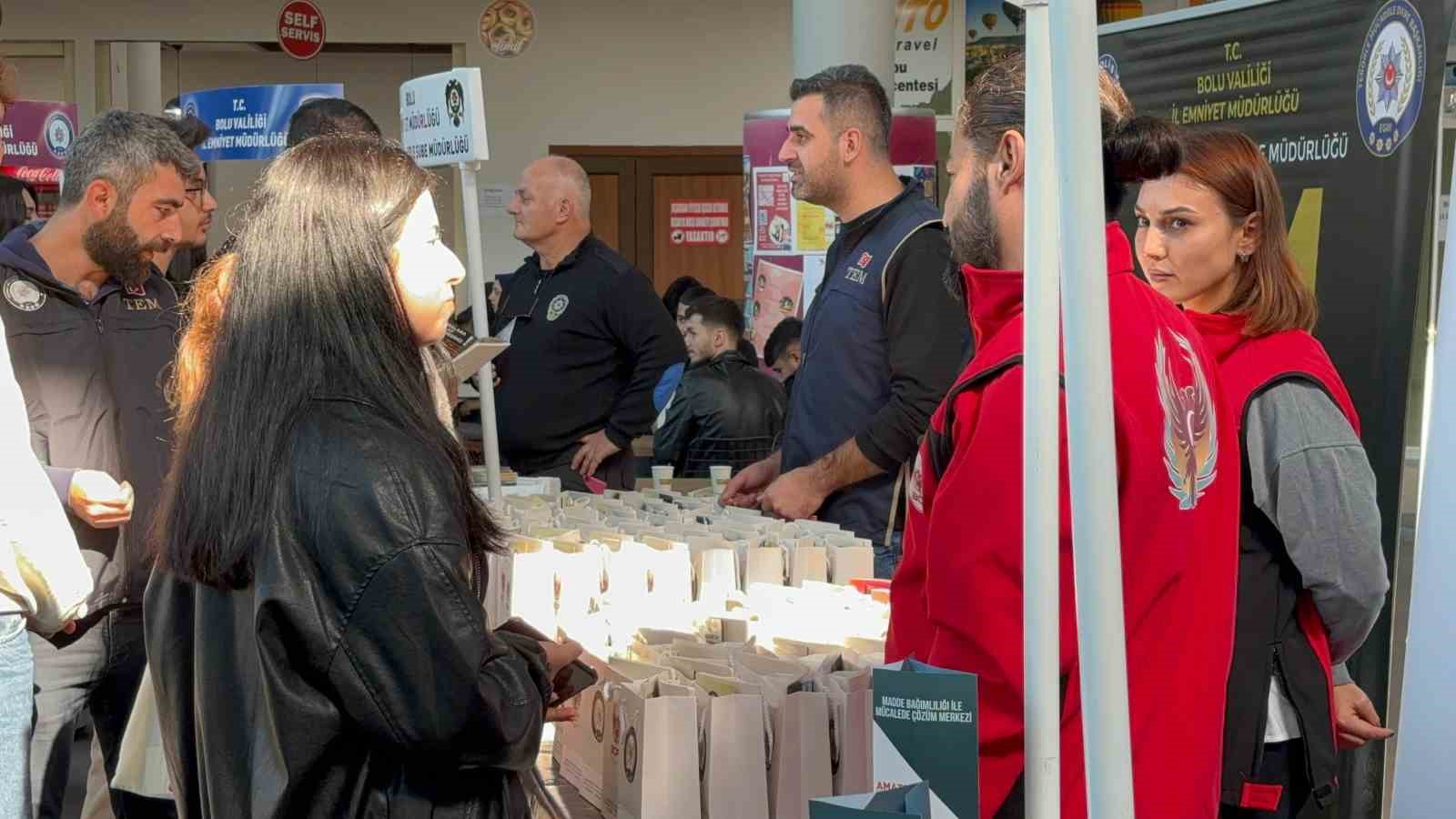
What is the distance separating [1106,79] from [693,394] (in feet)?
14.2

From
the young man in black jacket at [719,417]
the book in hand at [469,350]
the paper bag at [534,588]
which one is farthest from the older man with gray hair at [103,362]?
the young man in black jacket at [719,417]

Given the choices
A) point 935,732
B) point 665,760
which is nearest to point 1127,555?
point 935,732

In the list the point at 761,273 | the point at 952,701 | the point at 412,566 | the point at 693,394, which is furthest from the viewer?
the point at 761,273

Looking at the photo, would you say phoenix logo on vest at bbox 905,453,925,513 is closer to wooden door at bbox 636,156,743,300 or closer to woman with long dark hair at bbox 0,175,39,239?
woman with long dark hair at bbox 0,175,39,239

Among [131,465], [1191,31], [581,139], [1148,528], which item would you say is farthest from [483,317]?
[581,139]

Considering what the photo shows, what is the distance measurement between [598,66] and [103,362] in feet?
30.2

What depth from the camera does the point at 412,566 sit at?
1522 mm

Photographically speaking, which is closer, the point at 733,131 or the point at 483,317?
the point at 483,317

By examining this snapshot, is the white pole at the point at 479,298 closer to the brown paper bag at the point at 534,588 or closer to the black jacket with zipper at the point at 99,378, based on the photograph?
the black jacket with zipper at the point at 99,378

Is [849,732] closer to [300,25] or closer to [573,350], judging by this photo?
[573,350]

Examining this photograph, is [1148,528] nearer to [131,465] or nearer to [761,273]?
[131,465]

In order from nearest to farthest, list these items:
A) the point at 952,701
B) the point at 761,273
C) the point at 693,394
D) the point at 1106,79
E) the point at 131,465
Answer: the point at 952,701
the point at 1106,79
the point at 131,465
the point at 693,394
the point at 761,273

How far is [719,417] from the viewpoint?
→ 19.9 ft

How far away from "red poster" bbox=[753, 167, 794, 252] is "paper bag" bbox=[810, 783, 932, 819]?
5.31m
